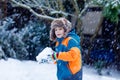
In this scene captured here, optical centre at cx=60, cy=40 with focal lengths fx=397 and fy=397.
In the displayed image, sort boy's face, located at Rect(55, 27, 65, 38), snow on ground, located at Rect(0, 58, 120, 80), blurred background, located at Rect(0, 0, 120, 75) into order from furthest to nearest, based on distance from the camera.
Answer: blurred background, located at Rect(0, 0, 120, 75) < snow on ground, located at Rect(0, 58, 120, 80) < boy's face, located at Rect(55, 27, 65, 38)

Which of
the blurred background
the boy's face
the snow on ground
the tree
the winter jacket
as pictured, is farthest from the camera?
the blurred background

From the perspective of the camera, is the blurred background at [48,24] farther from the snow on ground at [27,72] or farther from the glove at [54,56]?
the glove at [54,56]

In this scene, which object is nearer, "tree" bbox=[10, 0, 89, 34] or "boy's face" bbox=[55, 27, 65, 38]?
"boy's face" bbox=[55, 27, 65, 38]

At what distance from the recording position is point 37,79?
6.99 meters

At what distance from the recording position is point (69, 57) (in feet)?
15.8

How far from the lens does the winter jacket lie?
4.82 metres

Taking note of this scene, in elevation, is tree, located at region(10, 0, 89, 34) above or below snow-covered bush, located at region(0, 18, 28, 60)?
above

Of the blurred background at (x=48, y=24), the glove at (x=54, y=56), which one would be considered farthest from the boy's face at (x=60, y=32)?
the blurred background at (x=48, y=24)

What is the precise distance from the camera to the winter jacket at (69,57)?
482cm

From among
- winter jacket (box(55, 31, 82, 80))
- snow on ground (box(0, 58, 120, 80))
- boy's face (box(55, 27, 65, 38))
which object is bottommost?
snow on ground (box(0, 58, 120, 80))

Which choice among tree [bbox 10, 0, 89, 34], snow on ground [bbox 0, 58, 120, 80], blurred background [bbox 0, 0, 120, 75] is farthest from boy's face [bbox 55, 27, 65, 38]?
tree [bbox 10, 0, 89, 34]

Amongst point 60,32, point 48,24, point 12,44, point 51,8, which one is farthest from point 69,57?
point 48,24

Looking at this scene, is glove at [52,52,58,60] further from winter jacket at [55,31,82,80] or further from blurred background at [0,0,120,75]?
blurred background at [0,0,120,75]

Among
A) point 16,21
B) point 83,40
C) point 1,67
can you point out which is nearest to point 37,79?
point 1,67
